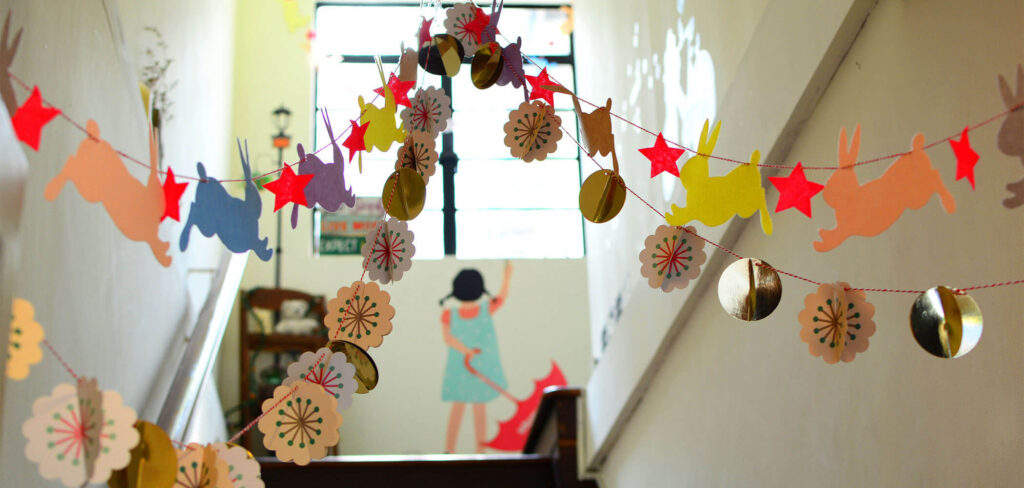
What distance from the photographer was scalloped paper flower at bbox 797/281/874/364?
1.30 metres

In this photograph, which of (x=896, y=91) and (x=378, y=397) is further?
(x=378, y=397)

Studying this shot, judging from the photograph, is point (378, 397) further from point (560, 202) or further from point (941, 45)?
point (941, 45)

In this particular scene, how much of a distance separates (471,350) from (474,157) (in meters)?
1.27

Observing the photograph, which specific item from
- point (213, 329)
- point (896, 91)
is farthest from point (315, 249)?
point (896, 91)

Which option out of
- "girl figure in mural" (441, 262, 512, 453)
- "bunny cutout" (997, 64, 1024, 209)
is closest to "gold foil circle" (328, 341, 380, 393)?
"bunny cutout" (997, 64, 1024, 209)

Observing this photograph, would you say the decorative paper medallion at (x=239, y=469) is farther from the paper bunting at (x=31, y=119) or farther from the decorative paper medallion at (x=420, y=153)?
the decorative paper medallion at (x=420, y=153)

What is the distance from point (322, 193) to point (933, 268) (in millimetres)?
891

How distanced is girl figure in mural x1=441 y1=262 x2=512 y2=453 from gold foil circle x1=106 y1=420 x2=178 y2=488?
434 centimetres

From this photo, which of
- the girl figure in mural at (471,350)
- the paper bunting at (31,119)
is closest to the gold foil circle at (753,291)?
the paper bunting at (31,119)

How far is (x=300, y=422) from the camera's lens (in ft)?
4.15

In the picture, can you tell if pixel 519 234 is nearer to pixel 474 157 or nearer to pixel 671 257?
pixel 474 157

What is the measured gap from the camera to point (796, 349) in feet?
5.92

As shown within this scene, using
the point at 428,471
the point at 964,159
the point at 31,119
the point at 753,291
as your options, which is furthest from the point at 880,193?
the point at 428,471

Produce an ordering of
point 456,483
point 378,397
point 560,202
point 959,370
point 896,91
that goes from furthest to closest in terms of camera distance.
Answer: point 560,202, point 378,397, point 456,483, point 896,91, point 959,370
